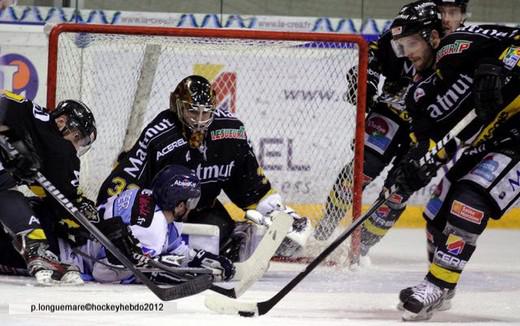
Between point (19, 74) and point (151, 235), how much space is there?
7.70ft

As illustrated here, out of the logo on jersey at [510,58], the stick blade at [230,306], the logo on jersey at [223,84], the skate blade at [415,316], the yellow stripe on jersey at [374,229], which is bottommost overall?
the yellow stripe on jersey at [374,229]

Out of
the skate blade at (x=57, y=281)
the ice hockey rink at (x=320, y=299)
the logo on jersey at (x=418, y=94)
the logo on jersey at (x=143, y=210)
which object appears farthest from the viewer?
the logo on jersey at (x=143, y=210)

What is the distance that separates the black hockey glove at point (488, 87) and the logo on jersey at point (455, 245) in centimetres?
39

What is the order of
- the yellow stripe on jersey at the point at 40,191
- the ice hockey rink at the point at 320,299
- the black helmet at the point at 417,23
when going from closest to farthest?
the ice hockey rink at the point at 320,299, the yellow stripe on jersey at the point at 40,191, the black helmet at the point at 417,23

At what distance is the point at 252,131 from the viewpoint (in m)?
6.59

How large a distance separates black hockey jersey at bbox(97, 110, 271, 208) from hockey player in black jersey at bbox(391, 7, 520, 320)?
1119 millimetres

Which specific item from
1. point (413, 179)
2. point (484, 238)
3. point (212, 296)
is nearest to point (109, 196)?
point (212, 296)

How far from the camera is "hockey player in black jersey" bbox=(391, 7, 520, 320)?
12.1 ft

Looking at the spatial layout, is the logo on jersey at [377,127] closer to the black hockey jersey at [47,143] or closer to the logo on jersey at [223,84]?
the logo on jersey at [223,84]

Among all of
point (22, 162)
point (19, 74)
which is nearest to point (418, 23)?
point (22, 162)

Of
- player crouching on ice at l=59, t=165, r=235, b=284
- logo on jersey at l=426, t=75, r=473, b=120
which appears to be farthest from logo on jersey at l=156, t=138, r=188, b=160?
logo on jersey at l=426, t=75, r=473, b=120

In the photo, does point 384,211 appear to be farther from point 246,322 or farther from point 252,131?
point 246,322

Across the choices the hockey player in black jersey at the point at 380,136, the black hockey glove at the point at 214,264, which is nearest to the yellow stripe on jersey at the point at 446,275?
the black hockey glove at the point at 214,264

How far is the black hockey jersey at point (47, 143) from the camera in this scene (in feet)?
14.1
